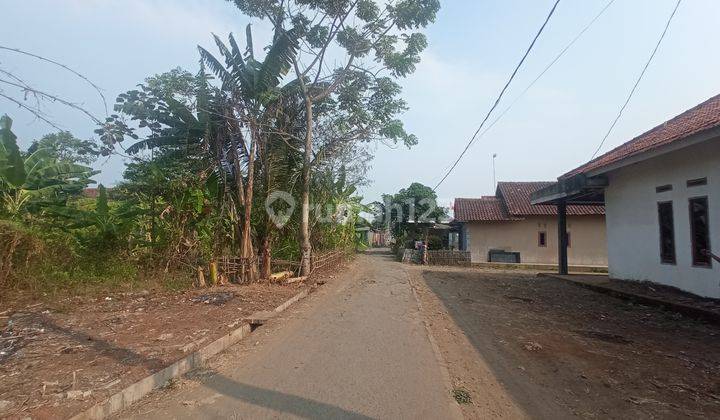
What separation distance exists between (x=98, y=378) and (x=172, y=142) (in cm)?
944

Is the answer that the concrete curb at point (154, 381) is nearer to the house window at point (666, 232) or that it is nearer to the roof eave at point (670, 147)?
the roof eave at point (670, 147)

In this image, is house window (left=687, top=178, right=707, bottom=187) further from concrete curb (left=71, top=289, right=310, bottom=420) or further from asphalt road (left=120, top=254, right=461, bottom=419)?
concrete curb (left=71, top=289, right=310, bottom=420)

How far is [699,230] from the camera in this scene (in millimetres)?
9773

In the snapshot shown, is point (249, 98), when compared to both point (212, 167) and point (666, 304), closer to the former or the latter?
point (212, 167)

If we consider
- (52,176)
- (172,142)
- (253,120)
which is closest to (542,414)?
(253,120)

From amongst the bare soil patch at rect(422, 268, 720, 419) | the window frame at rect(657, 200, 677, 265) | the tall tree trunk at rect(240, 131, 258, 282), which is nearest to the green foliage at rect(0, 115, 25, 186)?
the tall tree trunk at rect(240, 131, 258, 282)

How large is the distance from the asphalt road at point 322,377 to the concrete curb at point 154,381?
0.13 metres

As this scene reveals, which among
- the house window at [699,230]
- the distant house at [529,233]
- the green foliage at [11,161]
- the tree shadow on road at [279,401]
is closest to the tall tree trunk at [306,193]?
the green foliage at [11,161]

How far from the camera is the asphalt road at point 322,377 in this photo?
3.98 m

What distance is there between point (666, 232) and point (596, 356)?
6.88 m

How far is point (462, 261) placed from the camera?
25.7 metres

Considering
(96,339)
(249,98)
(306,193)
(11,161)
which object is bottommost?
(96,339)

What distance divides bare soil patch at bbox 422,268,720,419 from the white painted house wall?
88 cm

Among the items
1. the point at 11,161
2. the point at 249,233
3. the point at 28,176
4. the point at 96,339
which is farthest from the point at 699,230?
the point at 28,176
